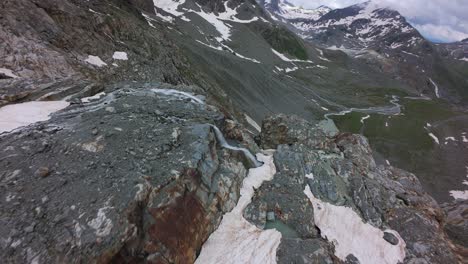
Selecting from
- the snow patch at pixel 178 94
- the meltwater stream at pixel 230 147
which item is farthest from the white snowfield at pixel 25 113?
the meltwater stream at pixel 230 147

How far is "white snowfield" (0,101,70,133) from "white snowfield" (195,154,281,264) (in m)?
10.0

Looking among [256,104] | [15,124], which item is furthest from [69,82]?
[256,104]

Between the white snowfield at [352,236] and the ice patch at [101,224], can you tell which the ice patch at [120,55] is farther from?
the ice patch at [101,224]

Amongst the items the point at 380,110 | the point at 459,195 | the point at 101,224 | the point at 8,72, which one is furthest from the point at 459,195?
the point at 8,72

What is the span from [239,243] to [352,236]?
6908 mm

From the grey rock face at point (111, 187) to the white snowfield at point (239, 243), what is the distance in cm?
43

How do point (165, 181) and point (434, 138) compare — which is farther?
point (434, 138)

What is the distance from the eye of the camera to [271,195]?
47.3 ft

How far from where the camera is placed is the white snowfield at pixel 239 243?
1078 cm

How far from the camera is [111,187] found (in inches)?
380

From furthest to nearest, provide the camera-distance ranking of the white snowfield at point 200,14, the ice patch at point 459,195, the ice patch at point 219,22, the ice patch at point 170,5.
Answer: the ice patch at point 219,22 < the ice patch at point 170,5 < the white snowfield at point 200,14 < the ice patch at point 459,195

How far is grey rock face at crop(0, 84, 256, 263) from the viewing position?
809 centimetres

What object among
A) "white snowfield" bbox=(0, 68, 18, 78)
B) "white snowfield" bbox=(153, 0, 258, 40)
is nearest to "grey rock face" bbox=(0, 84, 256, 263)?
"white snowfield" bbox=(0, 68, 18, 78)

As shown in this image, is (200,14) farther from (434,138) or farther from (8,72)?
(8,72)
